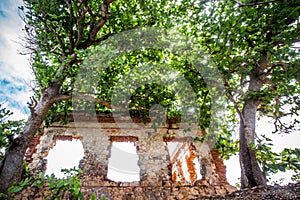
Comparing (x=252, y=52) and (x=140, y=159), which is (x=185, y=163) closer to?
(x=140, y=159)

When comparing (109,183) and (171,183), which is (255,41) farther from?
(109,183)

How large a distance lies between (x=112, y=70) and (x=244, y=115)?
4.48 m

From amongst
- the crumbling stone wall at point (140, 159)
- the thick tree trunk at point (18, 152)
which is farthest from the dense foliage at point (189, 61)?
the crumbling stone wall at point (140, 159)

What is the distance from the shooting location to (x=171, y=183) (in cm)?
714

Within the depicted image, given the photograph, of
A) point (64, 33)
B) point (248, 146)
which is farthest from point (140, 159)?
point (64, 33)

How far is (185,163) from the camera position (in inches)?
373

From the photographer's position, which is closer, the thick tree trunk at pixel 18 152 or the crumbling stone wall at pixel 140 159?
the thick tree trunk at pixel 18 152

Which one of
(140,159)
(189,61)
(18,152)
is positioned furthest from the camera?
(140,159)

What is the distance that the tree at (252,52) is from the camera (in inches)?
181

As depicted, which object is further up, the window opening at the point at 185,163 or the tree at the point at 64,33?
the tree at the point at 64,33

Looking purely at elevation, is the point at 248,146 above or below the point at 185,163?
above

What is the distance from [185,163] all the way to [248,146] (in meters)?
4.90

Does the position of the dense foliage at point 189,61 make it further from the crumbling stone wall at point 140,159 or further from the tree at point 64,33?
the crumbling stone wall at point 140,159

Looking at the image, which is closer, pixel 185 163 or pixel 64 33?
pixel 64 33
